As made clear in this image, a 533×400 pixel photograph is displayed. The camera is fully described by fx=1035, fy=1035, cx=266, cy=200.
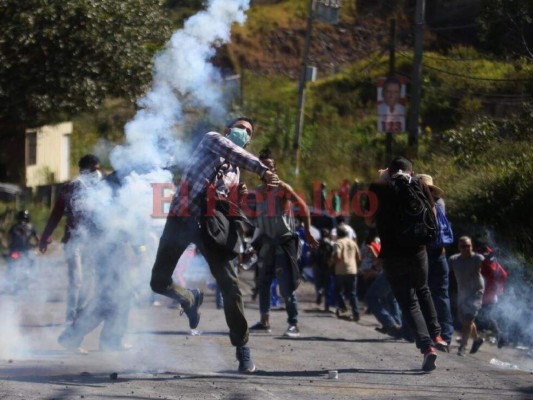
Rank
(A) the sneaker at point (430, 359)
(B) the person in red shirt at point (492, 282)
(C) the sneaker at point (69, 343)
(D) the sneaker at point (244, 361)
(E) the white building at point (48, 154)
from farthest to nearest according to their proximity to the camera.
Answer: (E) the white building at point (48, 154) < (B) the person in red shirt at point (492, 282) < (C) the sneaker at point (69, 343) < (A) the sneaker at point (430, 359) < (D) the sneaker at point (244, 361)

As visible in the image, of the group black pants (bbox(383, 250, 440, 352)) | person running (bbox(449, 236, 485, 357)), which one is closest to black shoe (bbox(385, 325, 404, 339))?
person running (bbox(449, 236, 485, 357))

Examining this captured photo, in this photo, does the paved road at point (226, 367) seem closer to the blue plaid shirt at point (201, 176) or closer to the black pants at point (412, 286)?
the black pants at point (412, 286)

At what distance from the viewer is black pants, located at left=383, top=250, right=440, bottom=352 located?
823 centimetres

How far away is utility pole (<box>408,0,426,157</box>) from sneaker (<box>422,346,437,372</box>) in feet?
33.8

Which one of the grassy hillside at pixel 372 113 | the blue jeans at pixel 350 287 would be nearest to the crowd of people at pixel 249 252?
the blue jeans at pixel 350 287

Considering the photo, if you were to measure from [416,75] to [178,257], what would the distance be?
11.3m

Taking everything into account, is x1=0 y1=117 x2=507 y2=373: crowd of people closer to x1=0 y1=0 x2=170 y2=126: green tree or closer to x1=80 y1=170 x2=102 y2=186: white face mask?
x1=80 y1=170 x2=102 y2=186: white face mask

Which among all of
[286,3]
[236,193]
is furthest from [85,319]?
[286,3]

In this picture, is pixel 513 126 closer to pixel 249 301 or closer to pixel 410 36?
pixel 249 301

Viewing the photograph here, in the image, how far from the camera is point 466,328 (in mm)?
11656

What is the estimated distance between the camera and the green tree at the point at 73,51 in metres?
15.3

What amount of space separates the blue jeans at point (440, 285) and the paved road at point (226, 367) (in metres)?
0.43

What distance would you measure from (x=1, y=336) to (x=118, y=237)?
138 centimetres

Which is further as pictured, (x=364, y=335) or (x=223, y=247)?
(x=364, y=335)
